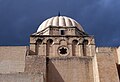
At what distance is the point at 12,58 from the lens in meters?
20.7

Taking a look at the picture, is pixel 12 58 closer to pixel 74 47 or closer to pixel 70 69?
pixel 74 47

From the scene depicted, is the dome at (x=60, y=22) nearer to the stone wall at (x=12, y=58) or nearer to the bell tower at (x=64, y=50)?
the bell tower at (x=64, y=50)

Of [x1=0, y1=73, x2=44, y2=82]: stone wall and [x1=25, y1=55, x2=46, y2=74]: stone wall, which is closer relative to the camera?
[x1=0, y1=73, x2=44, y2=82]: stone wall

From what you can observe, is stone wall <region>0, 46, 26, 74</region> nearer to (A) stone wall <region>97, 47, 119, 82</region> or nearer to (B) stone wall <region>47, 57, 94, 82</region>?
(B) stone wall <region>47, 57, 94, 82</region>

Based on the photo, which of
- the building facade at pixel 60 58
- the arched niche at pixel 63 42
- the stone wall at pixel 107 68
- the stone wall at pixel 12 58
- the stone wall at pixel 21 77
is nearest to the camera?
the stone wall at pixel 21 77

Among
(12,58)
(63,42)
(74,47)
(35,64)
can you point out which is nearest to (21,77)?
(35,64)

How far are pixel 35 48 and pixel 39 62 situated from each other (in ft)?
13.7

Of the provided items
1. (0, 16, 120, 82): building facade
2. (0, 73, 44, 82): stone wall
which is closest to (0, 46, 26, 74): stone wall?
(0, 16, 120, 82): building facade

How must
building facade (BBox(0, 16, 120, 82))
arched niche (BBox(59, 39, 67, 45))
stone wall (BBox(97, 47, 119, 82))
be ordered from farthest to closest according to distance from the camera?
arched niche (BBox(59, 39, 67, 45))
building facade (BBox(0, 16, 120, 82))
stone wall (BBox(97, 47, 119, 82))

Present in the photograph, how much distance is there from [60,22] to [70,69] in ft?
22.5

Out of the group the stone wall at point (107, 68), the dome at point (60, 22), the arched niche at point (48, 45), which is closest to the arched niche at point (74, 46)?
the arched niche at point (48, 45)

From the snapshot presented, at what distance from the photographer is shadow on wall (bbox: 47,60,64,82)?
17.0 meters

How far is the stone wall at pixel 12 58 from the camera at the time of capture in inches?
789

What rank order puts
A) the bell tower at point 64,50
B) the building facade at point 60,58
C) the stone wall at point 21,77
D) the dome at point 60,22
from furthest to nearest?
the dome at point 60,22
the bell tower at point 64,50
the building facade at point 60,58
the stone wall at point 21,77
